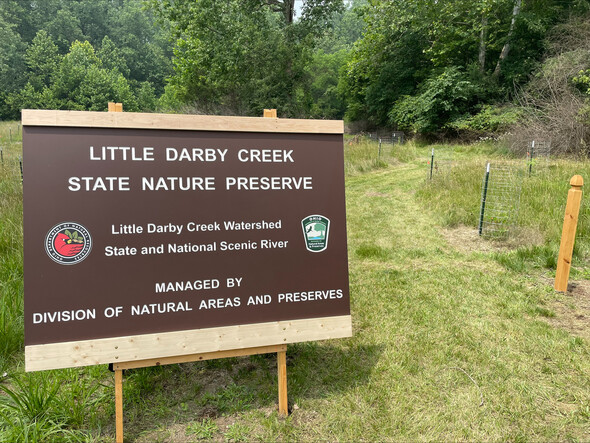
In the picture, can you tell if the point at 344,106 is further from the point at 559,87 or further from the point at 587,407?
the point at 587,407

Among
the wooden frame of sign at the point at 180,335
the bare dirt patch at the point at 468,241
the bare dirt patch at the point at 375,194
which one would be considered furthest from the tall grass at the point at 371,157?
the wooden frame of sign at the point at 180,335

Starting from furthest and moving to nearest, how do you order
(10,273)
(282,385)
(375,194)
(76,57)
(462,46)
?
1. (76,57)
2. (462,46)
3. (375,194)
4. (10,273)
5. (282,385)

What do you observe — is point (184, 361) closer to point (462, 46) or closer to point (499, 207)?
point (499, 207)

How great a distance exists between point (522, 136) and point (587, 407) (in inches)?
568

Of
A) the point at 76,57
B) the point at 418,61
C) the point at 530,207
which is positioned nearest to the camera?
the point at 530,207

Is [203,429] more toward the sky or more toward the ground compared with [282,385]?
Answer: more toward the ground

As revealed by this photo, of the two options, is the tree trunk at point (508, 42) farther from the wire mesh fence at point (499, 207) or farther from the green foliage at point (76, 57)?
the green foliage at point (76, 57)

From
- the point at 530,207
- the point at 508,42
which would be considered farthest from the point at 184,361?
the point at 508,42

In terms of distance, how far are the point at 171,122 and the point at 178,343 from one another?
133 cm

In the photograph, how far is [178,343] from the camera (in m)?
Result: 2.35

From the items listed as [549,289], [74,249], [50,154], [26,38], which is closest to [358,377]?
[74,249]

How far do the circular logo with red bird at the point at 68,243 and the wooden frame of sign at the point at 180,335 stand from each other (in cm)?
11

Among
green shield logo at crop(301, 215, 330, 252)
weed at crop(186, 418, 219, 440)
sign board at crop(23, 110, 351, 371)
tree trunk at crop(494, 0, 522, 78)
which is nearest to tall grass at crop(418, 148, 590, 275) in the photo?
green shield logo at crop(301, 215, 330, 252)

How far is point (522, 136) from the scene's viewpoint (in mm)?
14703
